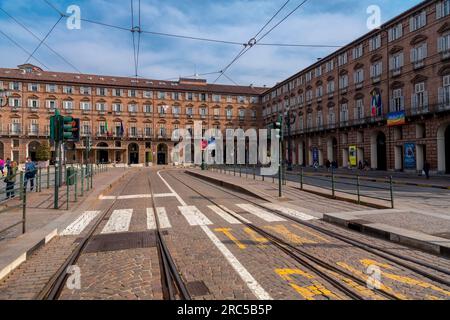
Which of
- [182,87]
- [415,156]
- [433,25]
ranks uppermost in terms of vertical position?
[182,87]

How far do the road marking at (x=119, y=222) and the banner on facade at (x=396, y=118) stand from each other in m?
32.7

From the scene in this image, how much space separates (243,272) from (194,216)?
15.7 ft

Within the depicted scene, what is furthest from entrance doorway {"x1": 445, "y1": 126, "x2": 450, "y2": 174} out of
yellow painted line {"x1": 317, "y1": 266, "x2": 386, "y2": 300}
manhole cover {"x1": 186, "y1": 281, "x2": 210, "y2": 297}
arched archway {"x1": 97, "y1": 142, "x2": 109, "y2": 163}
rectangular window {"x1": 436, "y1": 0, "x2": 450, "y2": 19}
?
arched archway {"x1": 97, "y1": 142, "x2": 109, "y2": 163}

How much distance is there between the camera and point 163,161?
72438mm

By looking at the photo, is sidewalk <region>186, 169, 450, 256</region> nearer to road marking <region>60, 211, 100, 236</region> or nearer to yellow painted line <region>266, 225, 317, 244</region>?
yellow painted line <region>266, 225, 317, 244</region>

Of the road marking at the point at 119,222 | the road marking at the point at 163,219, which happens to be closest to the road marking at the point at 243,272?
the road marking at the point at 163,219

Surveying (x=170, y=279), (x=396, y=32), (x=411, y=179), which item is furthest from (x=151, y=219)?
(x=396, y=32)

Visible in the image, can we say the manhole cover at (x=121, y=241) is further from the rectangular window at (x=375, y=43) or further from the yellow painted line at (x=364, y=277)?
the rectangular window at (x=375, y=43)

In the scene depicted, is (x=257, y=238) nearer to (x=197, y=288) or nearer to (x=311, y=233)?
(x=311, y=233)

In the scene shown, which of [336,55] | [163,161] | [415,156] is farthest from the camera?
[163,161]

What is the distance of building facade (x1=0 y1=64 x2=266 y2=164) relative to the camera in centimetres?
6331
